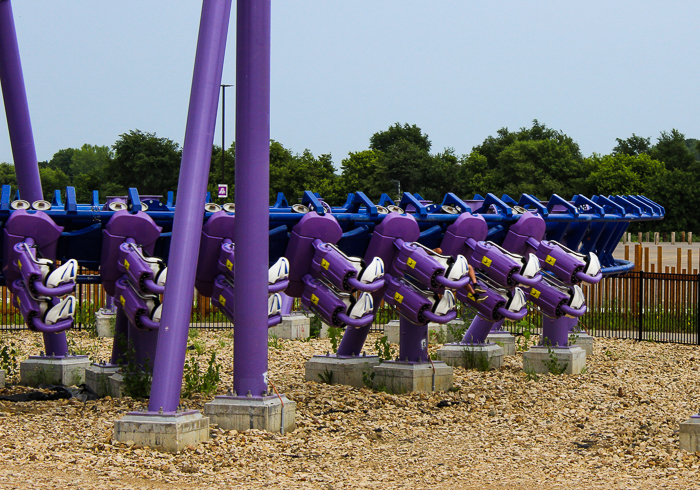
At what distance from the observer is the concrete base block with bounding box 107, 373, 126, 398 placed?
1059cm

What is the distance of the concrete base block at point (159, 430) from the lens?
785 cm

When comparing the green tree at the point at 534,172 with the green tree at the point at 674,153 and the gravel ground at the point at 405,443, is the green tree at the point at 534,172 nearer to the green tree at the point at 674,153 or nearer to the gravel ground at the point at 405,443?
the green tree at the point at 674,153

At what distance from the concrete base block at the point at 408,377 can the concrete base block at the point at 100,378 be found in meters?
3.41

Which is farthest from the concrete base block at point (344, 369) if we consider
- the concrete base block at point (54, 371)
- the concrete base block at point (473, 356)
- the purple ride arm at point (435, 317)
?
the concrete base block at point (54, 371)

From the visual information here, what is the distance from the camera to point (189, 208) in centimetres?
836

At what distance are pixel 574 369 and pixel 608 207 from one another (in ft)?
9.00

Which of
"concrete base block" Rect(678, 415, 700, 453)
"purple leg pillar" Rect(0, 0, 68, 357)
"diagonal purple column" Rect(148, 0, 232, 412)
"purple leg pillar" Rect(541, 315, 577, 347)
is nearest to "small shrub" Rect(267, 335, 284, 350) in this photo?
"purple leg pillar" Rect(0, 0, 68, 357)

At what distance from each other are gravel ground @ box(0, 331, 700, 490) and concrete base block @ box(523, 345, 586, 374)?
2.24 feet

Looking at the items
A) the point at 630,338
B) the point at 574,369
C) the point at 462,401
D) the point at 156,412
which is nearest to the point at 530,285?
the point at 462,401

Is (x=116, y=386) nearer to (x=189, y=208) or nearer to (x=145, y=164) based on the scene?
(x=189, y=208)

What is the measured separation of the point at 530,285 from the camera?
11.2 meters

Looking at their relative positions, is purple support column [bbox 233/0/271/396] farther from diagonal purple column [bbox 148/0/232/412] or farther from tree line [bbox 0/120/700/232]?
tree line [bbox 0/120/700/232]

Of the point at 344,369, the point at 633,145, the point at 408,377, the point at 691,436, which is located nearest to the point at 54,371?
the point at 344,369

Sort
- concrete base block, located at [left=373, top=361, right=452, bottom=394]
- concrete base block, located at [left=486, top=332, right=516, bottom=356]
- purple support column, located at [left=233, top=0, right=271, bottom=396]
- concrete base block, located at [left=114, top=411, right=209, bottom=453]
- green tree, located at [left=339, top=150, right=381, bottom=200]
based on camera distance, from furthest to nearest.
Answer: green tree, located at [left=339, top=150, right=381, bottom=200], concrete base block, located at [left=486, top=332, right=516, bottom=356], concrete base block, located at [left=373, top=361, right=452, bottom=394], purple support column, located at [left=233, top=0, right=271, bottom=396], concrete base block, located at [left=114, top=411, right=209, bottom=453]
